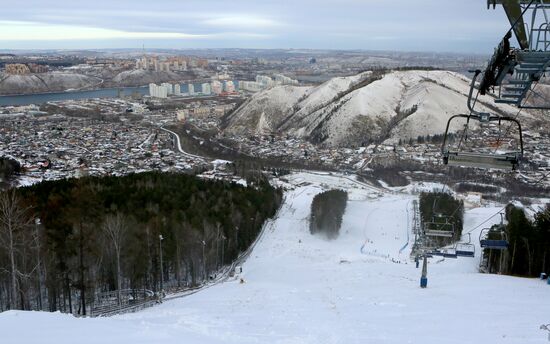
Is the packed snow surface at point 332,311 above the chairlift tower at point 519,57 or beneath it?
beneath

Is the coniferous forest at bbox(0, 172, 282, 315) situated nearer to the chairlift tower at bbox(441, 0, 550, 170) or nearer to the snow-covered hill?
the chairlift tower at bbox(441, 0, 550, 170)

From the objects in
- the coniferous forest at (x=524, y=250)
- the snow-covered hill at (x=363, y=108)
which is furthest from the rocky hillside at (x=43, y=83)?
the coniferous forest at (x=524, y=250)

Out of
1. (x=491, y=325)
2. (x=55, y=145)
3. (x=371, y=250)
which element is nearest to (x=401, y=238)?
(x=371, y=250)

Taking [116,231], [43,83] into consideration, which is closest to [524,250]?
[116,231]

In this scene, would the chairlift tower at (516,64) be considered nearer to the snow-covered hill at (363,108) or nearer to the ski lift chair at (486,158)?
the ski lift chair at (486,158)

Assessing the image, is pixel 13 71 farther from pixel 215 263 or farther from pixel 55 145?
pixel 215 263

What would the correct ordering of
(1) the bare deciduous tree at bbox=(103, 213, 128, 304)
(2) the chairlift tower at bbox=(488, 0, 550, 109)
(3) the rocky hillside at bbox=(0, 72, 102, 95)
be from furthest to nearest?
(3) the rocky hillside at bbox=(0, 72, 102, 95), (1) the bare deciduous tree at bbox=(103, 213, 128, 304), (2) the chairlift tower at bbox=(488, 0, 550, 109)

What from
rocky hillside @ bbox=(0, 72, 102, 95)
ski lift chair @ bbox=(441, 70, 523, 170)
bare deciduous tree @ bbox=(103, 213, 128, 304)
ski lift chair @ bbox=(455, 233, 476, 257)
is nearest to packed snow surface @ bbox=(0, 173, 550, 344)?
ski lift chair @ bbox=(455, 233, 476, 257)
